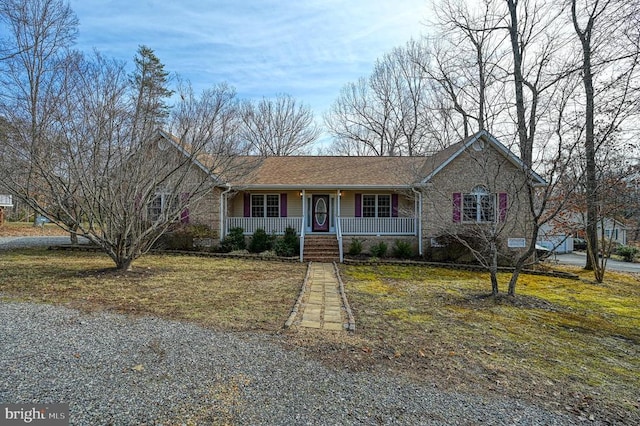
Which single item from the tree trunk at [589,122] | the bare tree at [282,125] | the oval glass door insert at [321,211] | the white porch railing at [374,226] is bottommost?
the white porch railing at [374,226]

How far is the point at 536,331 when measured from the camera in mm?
5672

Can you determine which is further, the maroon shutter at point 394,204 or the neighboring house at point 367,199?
the maroon shutter at point 394,204

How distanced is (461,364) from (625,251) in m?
22.5

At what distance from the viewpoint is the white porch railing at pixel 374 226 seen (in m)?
15.2

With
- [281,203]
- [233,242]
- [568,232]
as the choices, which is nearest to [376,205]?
[281,203]

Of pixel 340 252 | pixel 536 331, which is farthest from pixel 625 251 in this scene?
pixel 536 331

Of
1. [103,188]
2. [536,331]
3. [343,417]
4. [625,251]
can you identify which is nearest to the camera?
[343,417]

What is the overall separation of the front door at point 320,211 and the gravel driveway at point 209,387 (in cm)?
1201

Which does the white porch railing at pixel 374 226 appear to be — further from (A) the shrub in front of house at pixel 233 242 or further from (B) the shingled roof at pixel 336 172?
(A) the shrub in front of house at pixel 233 242

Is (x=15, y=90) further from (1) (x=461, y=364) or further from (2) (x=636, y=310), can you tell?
(2) (x=636, y=310)

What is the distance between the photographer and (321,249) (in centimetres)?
1418

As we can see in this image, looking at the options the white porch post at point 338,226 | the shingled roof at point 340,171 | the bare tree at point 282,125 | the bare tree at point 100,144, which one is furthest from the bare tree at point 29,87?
the bare tree at point 282,125

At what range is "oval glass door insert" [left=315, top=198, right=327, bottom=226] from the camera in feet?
54.6

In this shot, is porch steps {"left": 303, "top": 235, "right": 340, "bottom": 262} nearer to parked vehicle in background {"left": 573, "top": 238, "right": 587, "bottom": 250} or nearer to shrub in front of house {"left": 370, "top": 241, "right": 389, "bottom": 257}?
shrub in front of house {"left": 370, "top": 241, "right": 389, "bottom": 257}
